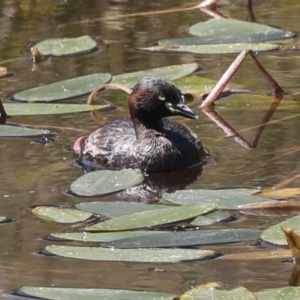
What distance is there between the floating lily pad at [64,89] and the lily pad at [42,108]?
0.62 feet

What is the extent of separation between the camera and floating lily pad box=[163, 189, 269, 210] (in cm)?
538

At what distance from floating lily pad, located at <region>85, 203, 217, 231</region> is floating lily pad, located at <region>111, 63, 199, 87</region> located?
261 cm

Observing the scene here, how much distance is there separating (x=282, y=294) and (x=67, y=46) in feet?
16.0

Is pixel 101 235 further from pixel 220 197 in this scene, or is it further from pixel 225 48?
pixel 225 48

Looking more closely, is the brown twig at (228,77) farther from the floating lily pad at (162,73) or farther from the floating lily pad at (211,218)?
the floating lily pad at (211,218)

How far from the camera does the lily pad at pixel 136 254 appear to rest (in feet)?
15.4

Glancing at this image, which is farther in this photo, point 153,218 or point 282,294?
point 153,218

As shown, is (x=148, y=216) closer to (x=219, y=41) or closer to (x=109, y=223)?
(x=109, y=223)

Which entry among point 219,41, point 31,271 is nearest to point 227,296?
point 31,271

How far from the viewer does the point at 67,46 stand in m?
8.85

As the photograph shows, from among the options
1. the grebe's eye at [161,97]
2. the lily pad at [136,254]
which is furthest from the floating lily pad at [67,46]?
the lily pad at [136,254]

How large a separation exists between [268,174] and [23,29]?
4228mm

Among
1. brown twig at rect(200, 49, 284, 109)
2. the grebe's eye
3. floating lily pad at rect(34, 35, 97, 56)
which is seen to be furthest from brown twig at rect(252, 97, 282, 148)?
floating lily pad at rect(34, 35, 97, 56)

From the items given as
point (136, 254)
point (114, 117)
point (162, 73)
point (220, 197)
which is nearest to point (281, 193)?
point (220, 197)
